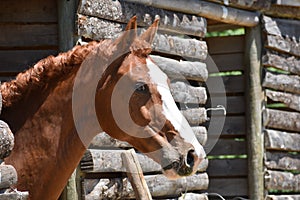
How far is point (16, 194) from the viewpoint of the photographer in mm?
3668

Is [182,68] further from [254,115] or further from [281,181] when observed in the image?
[281,181]

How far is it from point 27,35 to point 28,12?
18 cm

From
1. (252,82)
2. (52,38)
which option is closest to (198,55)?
(252,82)

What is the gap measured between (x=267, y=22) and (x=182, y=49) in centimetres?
149

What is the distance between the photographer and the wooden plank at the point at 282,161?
7973 millimetres

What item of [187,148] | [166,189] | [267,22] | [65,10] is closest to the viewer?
[187,148]

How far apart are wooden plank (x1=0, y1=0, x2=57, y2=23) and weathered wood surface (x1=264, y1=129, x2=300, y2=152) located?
314 cm

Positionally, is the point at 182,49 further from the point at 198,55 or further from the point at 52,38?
the point at 52,38

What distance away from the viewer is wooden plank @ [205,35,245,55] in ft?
27.0

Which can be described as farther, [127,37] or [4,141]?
[127,37]

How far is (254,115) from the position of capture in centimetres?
791

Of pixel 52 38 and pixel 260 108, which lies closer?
pixel 52 38

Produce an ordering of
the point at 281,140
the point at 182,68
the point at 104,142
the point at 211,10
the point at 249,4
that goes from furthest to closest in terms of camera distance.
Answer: the point at 281,140 < the point at 249,4 < the point at 211,10 < the point at 182,68 < the point at 104,142

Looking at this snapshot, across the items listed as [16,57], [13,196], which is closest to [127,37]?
[13,196]
